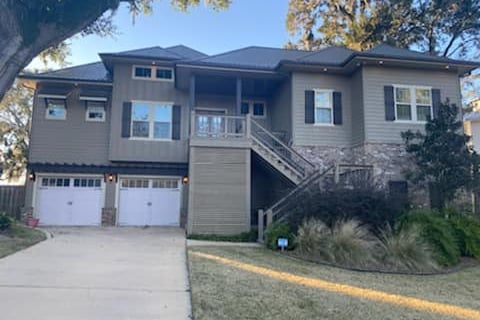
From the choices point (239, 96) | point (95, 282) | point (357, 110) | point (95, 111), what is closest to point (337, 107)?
point (357, 110)

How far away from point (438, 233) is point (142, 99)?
12082 millimetres

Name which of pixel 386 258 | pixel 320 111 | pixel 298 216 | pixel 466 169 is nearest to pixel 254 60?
pixel 320 111

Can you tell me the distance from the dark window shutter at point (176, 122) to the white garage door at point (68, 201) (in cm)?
395

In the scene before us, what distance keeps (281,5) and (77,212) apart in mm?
18167


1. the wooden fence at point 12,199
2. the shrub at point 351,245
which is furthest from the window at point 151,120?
the shrub at point 351,245

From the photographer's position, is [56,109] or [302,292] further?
[56,109]

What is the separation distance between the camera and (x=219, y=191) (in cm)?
1170

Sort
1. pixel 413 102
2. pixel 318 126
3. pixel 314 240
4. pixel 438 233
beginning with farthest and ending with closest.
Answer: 1. pixel 318 126
2. pixel 413 102
3. pixel 438 233
4. pixel 314 240

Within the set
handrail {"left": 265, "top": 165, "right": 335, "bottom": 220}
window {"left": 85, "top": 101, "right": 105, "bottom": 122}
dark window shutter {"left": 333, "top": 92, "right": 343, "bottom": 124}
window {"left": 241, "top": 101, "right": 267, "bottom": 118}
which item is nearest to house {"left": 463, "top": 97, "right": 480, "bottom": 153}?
dark window shutter {"left": 333, "top": 92, "right": 343, "bottom": 124}

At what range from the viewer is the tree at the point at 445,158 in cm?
1074

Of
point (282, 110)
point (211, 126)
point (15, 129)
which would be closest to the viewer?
point (211, 126)

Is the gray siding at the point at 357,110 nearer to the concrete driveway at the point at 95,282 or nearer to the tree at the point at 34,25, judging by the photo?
the concrete driveway at the point at 95,282

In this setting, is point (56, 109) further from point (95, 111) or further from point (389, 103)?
point (389, 103)

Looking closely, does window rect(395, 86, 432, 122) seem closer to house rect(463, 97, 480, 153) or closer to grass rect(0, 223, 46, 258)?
house rect(463, 97, 480, 153)
